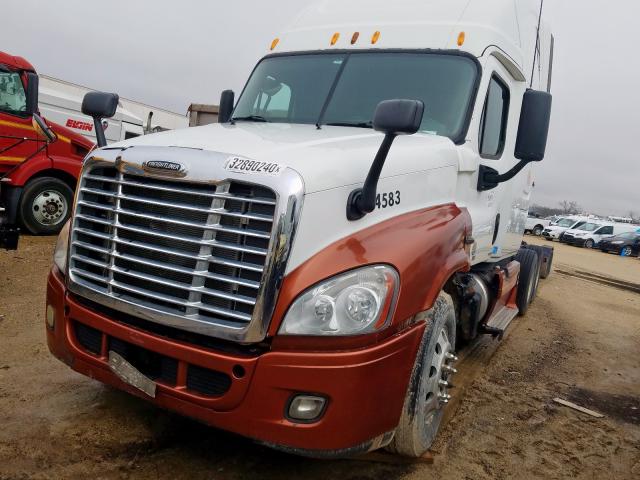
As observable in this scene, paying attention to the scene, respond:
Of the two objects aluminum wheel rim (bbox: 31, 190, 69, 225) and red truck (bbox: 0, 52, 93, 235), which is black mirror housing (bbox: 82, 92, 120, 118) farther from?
aluminum wheel rim (bbox: 31, 190, 69, 225)

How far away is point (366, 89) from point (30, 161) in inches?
299

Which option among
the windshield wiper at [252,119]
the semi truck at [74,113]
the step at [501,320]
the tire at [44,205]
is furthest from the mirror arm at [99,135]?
the semi truck at [74,113]

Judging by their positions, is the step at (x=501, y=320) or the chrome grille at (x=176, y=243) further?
the step at (x=501, y=320)

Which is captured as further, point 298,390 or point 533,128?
point 533,128

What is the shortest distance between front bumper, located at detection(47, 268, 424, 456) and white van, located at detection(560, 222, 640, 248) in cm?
3754

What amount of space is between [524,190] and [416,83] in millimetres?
3249

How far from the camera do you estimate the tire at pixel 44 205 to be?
927 cm

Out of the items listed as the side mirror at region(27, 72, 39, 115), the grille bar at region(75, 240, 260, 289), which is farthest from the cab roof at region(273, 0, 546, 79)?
the side mirror at region(27, 72, 39, 115)

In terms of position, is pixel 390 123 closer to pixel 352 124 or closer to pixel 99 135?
pixel 352 124

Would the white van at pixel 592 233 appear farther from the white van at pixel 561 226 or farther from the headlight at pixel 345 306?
the headlight at pixel 345 306

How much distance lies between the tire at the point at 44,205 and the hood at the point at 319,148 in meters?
7.18

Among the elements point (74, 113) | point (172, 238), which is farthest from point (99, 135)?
point (74, 113)

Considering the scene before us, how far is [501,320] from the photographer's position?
5.65 metres

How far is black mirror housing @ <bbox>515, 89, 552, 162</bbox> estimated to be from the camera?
3773 mm
